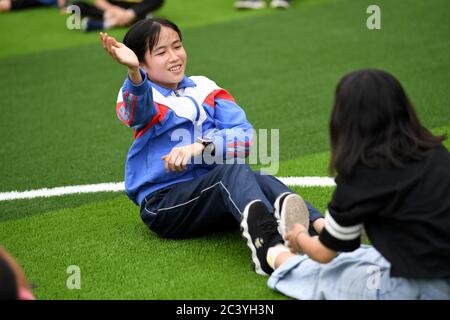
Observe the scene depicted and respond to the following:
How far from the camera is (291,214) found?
389 cm

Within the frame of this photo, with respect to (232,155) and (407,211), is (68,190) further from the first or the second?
(407,211)

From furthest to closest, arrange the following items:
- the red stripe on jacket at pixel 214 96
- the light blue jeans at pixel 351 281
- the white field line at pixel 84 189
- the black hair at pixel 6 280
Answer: the white field line at pixel 84 189 < the red stripe on jacket at pixel 214 96 < the light blue jeans at pixel 351 281 < the black hair at pixel 6 280

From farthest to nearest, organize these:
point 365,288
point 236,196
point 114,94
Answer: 1. point 114,94
2. point 236,196
3. point 365,288

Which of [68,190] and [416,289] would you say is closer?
[416,289]

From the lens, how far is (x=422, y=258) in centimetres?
322

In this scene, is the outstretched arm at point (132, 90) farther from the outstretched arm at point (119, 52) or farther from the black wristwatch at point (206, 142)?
the black wristwatch at point (206, 142)

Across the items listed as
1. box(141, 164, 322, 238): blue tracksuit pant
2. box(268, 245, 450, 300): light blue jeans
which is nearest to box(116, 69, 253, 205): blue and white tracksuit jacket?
box(141, 164, 322, 238): blue tracksuit pant

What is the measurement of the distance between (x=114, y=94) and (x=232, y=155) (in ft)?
12.7

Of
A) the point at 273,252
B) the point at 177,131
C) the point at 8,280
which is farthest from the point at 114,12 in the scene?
the point at 8,280

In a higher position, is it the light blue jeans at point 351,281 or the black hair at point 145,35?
the black hair at point 145,35

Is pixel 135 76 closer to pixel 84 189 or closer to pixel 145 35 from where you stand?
pixel 145 35

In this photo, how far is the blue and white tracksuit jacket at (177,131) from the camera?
440 cm

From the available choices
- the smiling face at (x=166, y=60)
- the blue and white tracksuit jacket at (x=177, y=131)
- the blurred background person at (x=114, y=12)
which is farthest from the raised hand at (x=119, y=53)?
the blurred background person at (x=114, y=12)
